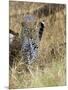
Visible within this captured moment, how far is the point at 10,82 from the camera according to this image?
147 cm

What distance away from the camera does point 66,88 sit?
157 centimetres

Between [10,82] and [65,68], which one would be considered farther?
[65,68]

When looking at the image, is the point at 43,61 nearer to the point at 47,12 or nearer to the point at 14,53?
the point at 14,53

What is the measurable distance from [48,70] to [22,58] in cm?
22

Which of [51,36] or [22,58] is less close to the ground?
[51,36]

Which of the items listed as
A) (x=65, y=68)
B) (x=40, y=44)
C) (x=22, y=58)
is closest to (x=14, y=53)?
(x=22, y=58)

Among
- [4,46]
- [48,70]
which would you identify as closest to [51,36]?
[48,70]

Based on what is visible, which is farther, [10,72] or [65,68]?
[65,68]

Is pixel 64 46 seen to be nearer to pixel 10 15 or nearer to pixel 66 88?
pixel 66 88

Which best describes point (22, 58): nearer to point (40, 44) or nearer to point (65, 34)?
point (40, 44)

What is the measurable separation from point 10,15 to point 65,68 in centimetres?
59

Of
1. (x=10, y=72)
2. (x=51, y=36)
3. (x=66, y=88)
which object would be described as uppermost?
(x=51, y=36)

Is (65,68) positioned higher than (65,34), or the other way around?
(65,34)

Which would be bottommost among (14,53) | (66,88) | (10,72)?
(66,88)
